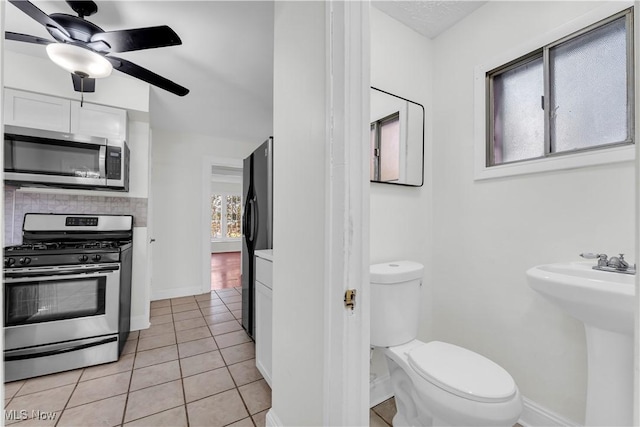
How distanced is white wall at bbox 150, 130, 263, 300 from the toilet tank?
3.17m

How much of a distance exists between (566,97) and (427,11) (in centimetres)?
95

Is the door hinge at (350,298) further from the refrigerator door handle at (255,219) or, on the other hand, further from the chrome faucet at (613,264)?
the refrigerator door handle at (255,219)

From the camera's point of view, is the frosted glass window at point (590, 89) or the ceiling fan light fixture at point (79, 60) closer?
the frosted glass window at point (590, 89)

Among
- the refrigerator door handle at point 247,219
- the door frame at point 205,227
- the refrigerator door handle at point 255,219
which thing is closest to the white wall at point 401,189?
the refrigerator door handle at point 255,219

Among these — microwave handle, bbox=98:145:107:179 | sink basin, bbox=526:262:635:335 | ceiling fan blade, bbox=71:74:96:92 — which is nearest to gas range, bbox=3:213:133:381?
microwave handle, bbox=98:145:107:179

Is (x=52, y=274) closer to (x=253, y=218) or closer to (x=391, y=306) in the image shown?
(x=253, y=218)

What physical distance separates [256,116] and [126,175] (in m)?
1.53

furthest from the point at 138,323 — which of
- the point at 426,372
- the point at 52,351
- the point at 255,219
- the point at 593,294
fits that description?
the point at 593,294

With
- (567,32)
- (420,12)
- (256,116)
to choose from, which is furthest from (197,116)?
(567,32)

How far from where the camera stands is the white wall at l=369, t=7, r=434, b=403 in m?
1.72

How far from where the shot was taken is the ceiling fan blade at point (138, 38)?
1.44 metres

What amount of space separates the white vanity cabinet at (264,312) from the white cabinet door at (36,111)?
6.59 feet

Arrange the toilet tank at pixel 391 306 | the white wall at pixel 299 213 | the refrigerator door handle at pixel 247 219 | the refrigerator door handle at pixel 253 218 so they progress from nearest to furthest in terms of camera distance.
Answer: the white wall at pixel 299 213, the toilet tank at pixel 391 306, the refrigerator door handle at pixel 253 218, the refrigerator door handle at pixel 247 219

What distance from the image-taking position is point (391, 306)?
4.97ft
